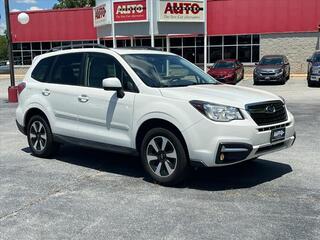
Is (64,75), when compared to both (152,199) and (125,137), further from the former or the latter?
(152,199)

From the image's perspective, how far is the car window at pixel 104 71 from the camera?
654 cm

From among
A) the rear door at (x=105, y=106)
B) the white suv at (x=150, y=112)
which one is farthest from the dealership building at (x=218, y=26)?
the rear door at (x=105, y=106)

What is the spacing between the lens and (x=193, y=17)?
32.8 m

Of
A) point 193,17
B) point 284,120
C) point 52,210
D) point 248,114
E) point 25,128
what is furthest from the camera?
point 193,17

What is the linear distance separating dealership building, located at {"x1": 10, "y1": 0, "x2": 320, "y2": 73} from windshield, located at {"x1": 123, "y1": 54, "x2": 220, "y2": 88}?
22.8 meters

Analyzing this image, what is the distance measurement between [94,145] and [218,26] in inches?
1226

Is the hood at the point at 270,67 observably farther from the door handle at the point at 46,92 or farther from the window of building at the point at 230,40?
the door handle at the point at 46,92

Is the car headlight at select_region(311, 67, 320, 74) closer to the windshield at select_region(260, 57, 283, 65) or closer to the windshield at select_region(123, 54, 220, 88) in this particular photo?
the windshield at select_region(260, 57, 283, 65)

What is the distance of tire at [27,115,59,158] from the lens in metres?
7.77

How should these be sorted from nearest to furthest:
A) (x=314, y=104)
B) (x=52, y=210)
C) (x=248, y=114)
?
(x=52, y=210)
(x=248, y=114)
(x=314, y=104)

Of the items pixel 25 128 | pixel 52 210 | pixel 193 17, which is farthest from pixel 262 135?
pixel 193 17

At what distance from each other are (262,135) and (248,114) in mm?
323

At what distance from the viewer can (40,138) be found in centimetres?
796

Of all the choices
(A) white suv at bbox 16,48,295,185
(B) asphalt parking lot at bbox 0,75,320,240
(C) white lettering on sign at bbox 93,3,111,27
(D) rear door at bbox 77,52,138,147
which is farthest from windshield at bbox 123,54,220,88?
(C) white lettering on sign at bbox 93,3,111,27
